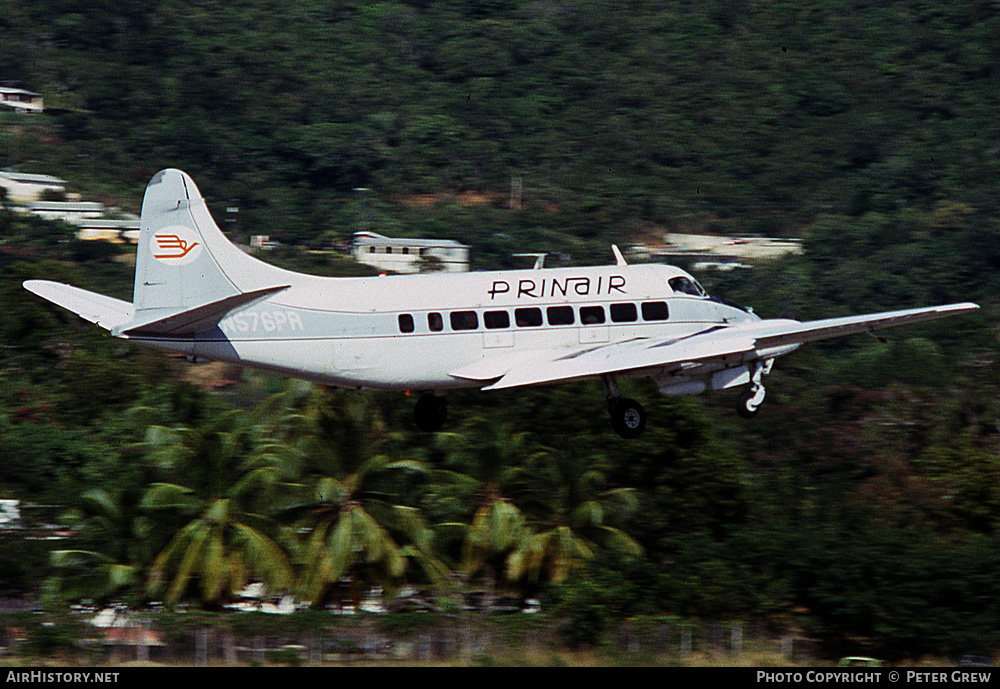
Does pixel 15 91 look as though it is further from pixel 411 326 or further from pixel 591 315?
pixel 591 315

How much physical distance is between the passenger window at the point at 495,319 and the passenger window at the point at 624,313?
3.14 meters

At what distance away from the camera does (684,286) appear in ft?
126

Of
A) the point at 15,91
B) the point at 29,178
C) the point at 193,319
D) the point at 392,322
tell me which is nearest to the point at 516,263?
the point at 29,178

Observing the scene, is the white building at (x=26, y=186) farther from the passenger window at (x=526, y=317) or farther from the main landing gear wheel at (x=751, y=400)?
the main landing gear wheel at (x=751, y=400)

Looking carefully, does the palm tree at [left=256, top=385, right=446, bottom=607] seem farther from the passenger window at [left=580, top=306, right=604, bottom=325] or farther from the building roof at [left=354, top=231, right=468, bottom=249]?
the building roof at [left=354, top=231, right=468, bottom=249]

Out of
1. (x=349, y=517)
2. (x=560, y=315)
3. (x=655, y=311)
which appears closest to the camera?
(x=560, y=315)

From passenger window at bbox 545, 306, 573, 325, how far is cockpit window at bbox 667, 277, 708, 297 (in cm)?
327

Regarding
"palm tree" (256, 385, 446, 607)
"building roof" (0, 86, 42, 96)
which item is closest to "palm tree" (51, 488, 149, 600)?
"palm tree" (256, 385, 446, 607)

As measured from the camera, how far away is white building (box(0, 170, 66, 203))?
138 m

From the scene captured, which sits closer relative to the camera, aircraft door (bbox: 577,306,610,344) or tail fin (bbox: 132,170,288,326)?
tail fin (bbox: 132,170,288,326)

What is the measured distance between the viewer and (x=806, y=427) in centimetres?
8600

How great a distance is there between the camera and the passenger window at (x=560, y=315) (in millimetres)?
36906

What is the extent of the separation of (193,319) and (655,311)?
12666 millimetres

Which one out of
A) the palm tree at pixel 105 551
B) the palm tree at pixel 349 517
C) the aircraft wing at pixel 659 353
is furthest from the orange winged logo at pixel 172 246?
the palm tree at pixel 105 551
